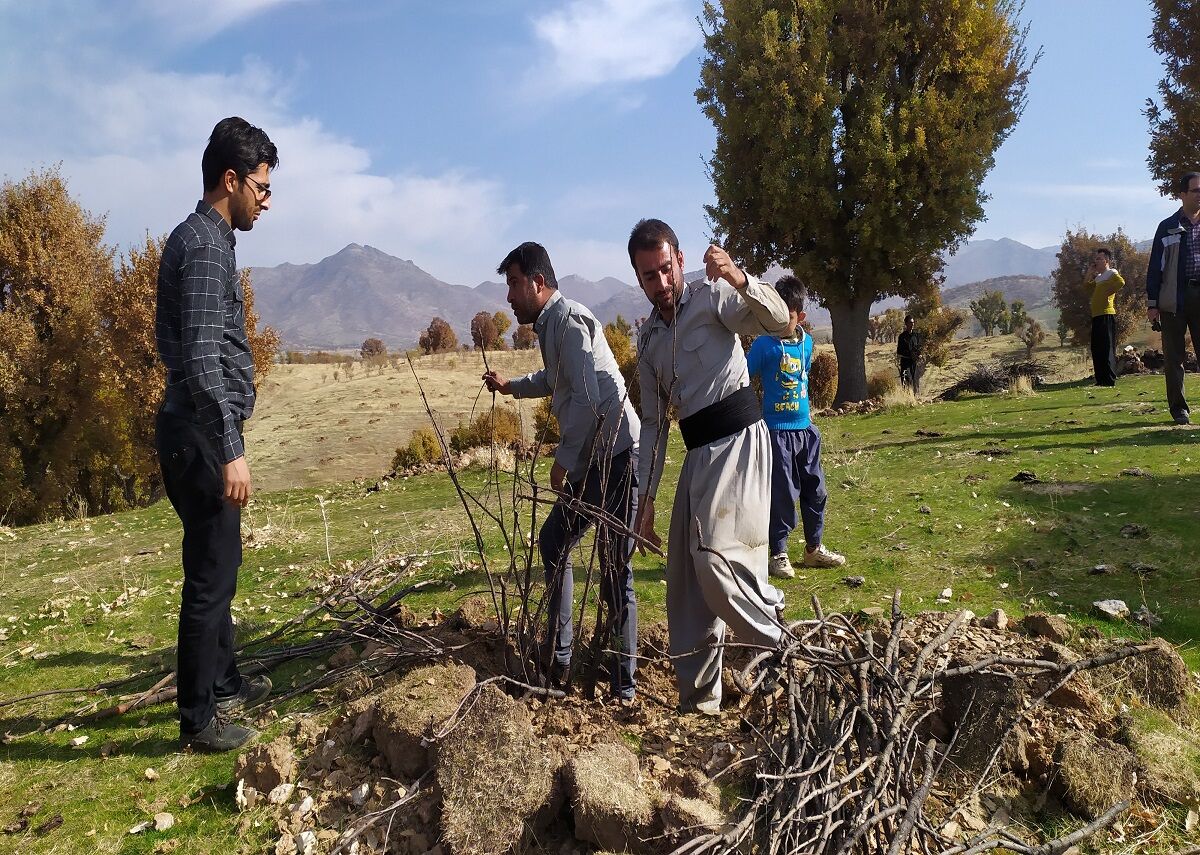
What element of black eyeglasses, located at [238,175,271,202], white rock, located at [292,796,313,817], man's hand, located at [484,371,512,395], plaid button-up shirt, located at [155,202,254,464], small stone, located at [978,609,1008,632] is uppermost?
black eyeglasses, located at [238,175,271,202]

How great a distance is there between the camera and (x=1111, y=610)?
359cm

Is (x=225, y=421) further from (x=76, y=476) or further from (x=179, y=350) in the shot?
(x=76, y=476)

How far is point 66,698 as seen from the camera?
148 inches

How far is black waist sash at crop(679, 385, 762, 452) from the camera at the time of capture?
2977mm

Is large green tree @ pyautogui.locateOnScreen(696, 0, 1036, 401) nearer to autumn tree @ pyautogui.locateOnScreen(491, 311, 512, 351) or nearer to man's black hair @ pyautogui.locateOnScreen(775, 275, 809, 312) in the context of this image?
man's black hair @ pyautogui.locateOnScreen(775, 275, 809, 312)

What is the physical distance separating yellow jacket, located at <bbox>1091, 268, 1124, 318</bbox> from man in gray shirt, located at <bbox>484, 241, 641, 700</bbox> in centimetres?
1125

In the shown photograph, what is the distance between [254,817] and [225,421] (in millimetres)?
1445

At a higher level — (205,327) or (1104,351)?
(205,327)

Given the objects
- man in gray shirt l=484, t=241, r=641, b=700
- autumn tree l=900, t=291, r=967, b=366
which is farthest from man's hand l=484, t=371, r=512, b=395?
autumn tree l=900, t=291, r=967, b=366

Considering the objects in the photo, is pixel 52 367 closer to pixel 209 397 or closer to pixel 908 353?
pixel 209 397

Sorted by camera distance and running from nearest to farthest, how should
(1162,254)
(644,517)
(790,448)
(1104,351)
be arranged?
(644,517), (790,448), (1162,254), (1104,351)

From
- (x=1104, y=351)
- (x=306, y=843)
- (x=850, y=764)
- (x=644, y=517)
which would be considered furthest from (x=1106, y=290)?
(x=306, y=843)

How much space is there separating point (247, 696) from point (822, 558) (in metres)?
3.52

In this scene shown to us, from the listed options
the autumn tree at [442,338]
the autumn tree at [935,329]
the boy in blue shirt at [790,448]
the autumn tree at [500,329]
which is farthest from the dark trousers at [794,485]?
the autumn tree at [442,338]
